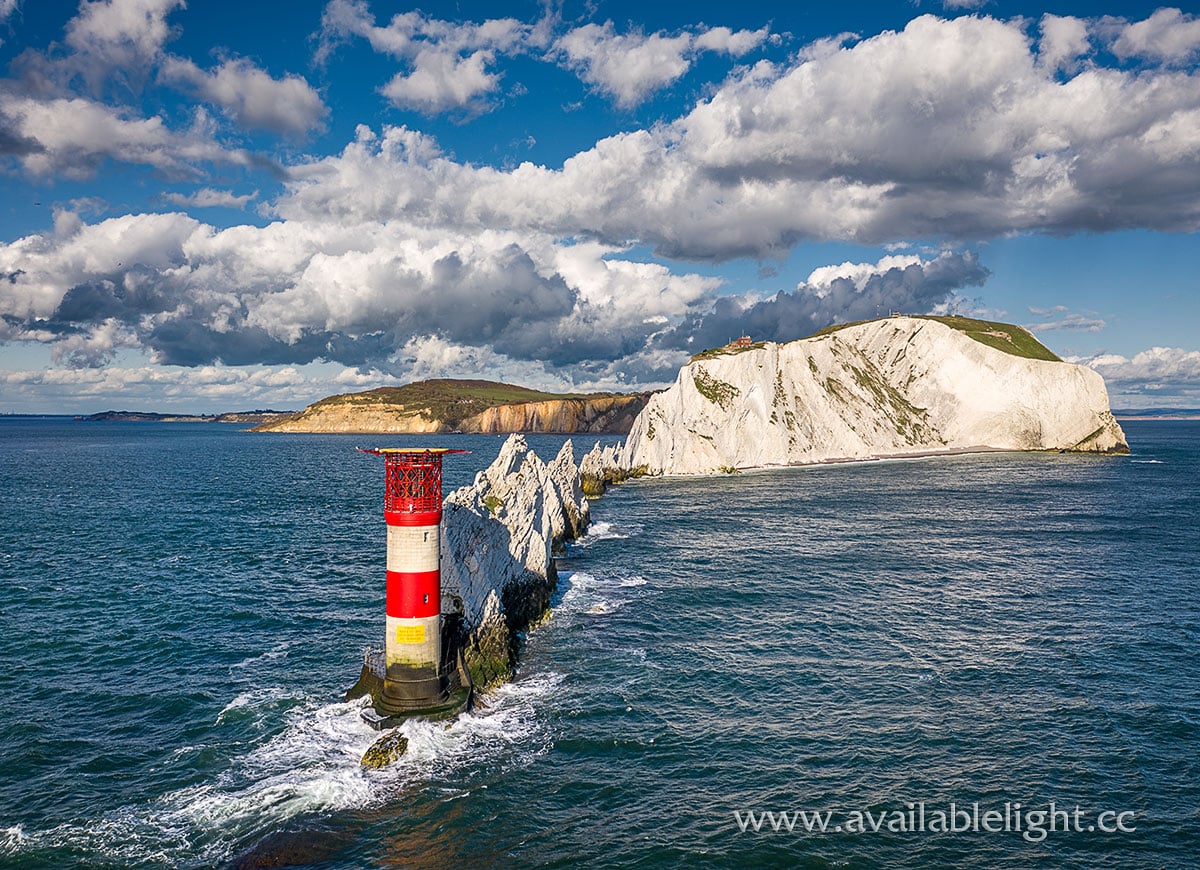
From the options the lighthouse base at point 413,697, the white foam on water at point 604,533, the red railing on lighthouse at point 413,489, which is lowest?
the lighthouse base at point 413,697

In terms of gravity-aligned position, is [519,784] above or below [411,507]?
below

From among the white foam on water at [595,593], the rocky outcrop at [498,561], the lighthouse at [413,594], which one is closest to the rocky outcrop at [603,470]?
the rocky outcrop at [498,561]

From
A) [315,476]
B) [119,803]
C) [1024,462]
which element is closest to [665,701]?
[119,803]

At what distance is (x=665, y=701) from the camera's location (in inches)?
1387

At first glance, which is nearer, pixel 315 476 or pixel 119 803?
pixel 119 803

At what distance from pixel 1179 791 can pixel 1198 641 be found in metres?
20.2

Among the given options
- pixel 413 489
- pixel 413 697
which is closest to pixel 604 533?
pixel 413 697

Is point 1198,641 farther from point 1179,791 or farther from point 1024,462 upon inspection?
point 1024,462

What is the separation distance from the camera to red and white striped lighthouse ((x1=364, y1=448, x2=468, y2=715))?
32.6 metres

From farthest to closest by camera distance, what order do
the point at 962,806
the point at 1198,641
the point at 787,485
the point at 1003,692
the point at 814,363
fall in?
1. the point at 814,363
2. the point at 787,485
3. the point at 1198,641
4. the point at 1003,692
5. the point at 962,806

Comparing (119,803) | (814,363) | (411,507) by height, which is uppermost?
(814,363)

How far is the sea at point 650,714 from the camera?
24.2 metres

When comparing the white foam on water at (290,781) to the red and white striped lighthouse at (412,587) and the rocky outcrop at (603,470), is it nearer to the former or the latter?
the red and white striped lighthouse at (412,587)

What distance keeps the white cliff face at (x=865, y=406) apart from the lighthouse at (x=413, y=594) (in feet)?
381
